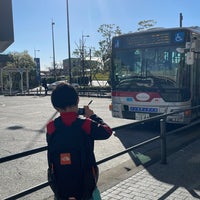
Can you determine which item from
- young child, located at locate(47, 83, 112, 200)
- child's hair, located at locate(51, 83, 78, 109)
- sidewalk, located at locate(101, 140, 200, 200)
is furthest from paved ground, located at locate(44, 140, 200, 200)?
child's hair, located at locate(51, 83, 78, 109)

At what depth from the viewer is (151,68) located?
833 centimetres

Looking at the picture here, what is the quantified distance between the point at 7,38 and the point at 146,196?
301 centimetres

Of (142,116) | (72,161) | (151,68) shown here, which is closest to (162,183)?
(72,161)

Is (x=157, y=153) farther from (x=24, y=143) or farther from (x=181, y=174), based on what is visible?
(x=24, y=143)

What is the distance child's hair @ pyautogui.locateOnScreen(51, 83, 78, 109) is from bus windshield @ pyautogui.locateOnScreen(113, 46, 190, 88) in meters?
6.00

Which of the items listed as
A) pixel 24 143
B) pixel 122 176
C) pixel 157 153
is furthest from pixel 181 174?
pixel 24 143

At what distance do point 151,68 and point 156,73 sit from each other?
22 centimetres

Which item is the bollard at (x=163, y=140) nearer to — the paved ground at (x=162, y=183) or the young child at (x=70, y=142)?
the paved ground at (x=162, y=183)

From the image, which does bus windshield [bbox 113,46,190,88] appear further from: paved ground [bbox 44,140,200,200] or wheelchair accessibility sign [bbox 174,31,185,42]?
paved ground [bbox 44,140,200,200]

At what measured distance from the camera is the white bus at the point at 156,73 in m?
7.88

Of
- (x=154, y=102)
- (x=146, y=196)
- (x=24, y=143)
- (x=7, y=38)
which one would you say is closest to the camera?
(x=7, y=38)

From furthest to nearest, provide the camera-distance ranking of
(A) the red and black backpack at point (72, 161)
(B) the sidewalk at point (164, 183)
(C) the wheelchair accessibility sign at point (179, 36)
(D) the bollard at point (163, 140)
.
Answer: (C) the wheelchair accessibility sign at point (179, 36) < (D) the bollard at point (163, 140) < (B) the sidewalk at point (164, 183) < (A) the red and black backpack at point (72, 161)

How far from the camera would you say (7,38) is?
2141 mm

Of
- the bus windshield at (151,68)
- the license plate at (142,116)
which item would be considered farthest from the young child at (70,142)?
the license plate at (142,116)
